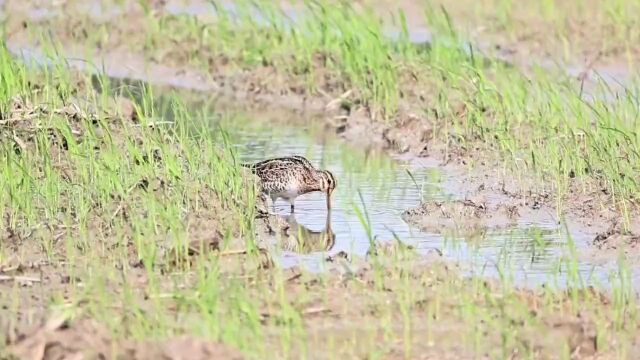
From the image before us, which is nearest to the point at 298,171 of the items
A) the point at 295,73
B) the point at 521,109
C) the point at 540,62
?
the point at 521,109

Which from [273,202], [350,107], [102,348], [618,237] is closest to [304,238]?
[273,202]

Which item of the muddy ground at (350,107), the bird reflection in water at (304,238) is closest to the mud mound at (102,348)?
the bird reflection in water at (304,238)

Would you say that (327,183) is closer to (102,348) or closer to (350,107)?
(350,107)

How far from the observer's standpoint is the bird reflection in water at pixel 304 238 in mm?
Result: 7516

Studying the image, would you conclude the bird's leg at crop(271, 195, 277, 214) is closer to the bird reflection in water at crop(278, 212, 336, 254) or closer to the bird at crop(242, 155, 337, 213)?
the bird at crop(242, 155, 337, 213)

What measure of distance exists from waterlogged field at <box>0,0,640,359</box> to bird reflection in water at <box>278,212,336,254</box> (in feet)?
0.06

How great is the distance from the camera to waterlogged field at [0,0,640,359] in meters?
5.86

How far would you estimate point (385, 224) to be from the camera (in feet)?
26.8

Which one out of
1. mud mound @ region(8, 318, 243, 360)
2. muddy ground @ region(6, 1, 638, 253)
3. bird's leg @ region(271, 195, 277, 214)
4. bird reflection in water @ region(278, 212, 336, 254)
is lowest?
mud mound @ region(8, 318, 243, 360)

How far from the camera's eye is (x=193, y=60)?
13.2 metres

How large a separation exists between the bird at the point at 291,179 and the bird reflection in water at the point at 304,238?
0.29 m

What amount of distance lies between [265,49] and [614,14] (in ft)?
9.21

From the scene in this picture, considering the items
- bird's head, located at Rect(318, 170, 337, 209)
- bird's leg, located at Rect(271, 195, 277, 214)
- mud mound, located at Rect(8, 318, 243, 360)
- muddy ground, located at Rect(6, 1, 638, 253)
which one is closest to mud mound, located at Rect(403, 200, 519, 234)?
muddy ground, located at Rect(6, 1, 638, 253)

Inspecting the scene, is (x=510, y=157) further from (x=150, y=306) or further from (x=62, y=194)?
(x=150, y=306)
